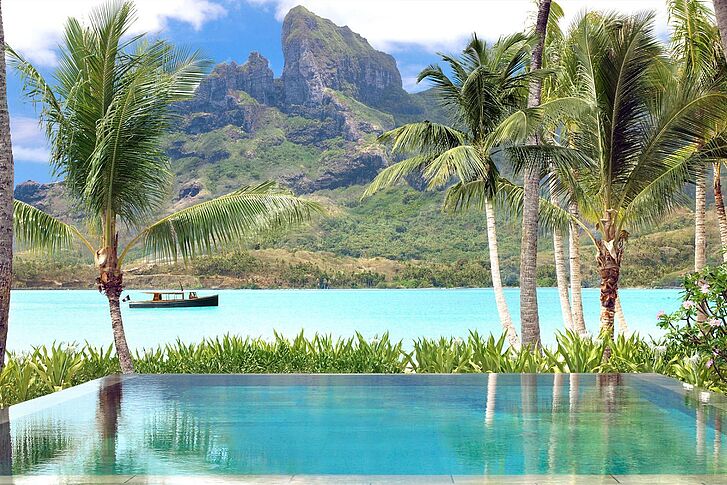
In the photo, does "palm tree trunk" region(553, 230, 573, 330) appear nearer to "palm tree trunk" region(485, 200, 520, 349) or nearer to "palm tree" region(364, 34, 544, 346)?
"palm tree trunk" region(485, 200, 520, 349)

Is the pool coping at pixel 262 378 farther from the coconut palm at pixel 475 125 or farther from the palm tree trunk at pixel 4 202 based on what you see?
the coconut palm at pixel 475 125

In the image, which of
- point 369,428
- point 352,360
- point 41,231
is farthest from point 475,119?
point 369,428

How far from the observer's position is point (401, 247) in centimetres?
5088

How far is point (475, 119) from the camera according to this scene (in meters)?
12.7

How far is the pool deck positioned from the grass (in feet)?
16.9

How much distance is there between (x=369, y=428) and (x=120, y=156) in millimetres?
5736

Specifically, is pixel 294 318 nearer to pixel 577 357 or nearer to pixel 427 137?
pixel 427 137

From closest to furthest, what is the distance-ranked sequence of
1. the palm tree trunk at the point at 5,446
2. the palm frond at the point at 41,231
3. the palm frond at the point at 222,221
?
the palm tree trunk at the point at 5,446, the palm frond at the point at 41,231, the palm frond at the point at 222,221

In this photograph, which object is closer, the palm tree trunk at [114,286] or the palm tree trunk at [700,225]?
the palm tree trunk at [114,286]

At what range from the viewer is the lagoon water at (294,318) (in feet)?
128

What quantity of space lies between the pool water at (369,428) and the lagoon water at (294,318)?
24.7 metres

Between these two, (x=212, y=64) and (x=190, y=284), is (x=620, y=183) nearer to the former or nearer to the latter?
(x=212, y=64)

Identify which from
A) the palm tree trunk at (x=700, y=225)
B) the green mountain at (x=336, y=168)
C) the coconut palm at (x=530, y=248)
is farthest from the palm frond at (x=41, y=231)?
the green mountain at (x=336, y=168)

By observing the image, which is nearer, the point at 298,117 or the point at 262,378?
the point at 262,378
